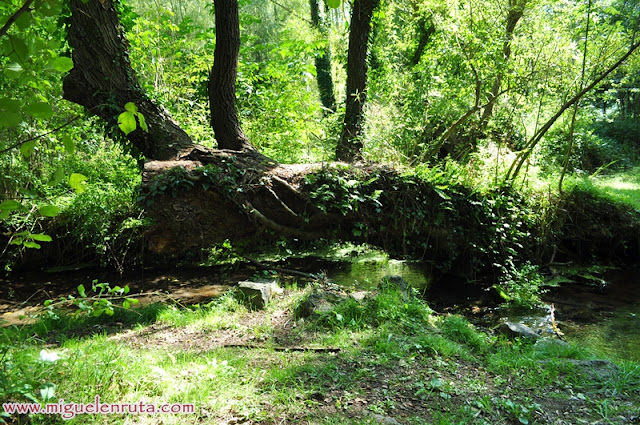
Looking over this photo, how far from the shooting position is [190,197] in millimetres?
4910

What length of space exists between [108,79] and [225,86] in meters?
1.63

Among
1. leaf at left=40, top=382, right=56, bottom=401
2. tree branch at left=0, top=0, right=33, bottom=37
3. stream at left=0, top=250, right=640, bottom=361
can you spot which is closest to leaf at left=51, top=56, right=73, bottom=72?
tree branch at left=0, top=0, right=33, bottom=37

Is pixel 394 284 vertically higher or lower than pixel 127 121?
lower

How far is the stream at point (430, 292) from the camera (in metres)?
4.90

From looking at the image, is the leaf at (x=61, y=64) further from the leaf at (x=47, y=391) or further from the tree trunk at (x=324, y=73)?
the tree trunk at (x=324, y=73)

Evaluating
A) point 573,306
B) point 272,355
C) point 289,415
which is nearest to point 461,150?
point 573,306

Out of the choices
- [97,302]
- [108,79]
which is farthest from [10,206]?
[108,79]

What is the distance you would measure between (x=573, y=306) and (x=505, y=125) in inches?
166

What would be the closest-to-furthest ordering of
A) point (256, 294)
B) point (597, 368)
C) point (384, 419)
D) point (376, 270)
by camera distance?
point (384, 419), point (597, 368), point (256, 294), point (376, 270)

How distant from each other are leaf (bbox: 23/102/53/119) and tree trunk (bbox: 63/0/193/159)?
4598 millimetres

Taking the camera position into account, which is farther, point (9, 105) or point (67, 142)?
point (67, 142)

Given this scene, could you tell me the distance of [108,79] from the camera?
18.3ft

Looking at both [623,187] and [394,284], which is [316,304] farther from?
[623,187]

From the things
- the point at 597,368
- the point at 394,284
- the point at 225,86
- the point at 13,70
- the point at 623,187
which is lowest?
the point at 597,368
